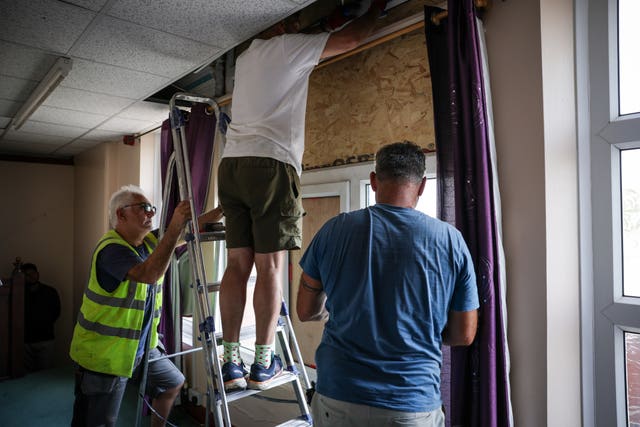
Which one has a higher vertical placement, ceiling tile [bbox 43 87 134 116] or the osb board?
ceiling tile [bbox 43 87 134 116]

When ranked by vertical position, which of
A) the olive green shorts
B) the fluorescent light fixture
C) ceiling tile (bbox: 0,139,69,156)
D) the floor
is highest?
ceiling tile (bbox: 0,139,69,156)

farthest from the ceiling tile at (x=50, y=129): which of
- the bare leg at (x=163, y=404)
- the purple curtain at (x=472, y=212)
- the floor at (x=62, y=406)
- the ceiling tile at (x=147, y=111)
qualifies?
the purple curtain at (x=472, y=212)

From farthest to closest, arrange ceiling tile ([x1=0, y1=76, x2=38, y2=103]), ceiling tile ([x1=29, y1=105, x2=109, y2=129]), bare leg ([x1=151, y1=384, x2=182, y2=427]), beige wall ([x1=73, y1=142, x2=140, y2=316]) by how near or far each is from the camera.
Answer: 1. beige wall ([x1=73, y1=142, x2=140, y2=316])
2. ceiling tile ([x1=29, y1=105, x2=109, y2=129])
3. ceiling tile ([x1=0, y1=76, x2=38, y2=103])
4. bare leg ([x1=151, y1=384, x2=182, y2=427])

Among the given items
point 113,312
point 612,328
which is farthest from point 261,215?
point 612,328

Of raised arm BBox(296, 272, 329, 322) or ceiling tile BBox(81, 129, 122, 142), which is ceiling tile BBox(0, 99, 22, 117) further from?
raised arm BBox(296, 272, 329, 322)

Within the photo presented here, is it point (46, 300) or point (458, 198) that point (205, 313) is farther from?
point (46, 300)

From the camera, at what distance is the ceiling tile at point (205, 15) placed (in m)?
1.84

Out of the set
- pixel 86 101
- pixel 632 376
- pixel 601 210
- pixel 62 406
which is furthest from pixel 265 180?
pixel 62 406

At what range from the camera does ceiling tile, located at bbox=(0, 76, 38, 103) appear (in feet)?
9.39

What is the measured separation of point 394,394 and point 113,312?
1552 mm

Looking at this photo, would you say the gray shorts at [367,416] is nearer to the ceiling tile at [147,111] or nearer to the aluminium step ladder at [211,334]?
the aluminium step ladder at [211,334]

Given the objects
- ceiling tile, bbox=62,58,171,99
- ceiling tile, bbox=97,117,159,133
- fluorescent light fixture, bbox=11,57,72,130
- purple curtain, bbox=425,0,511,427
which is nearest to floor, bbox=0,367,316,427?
purple curtain, bbox=425,0,511,427

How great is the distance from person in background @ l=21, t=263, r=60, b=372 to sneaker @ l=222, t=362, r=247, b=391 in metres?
5.15

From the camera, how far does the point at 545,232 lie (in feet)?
4.82
